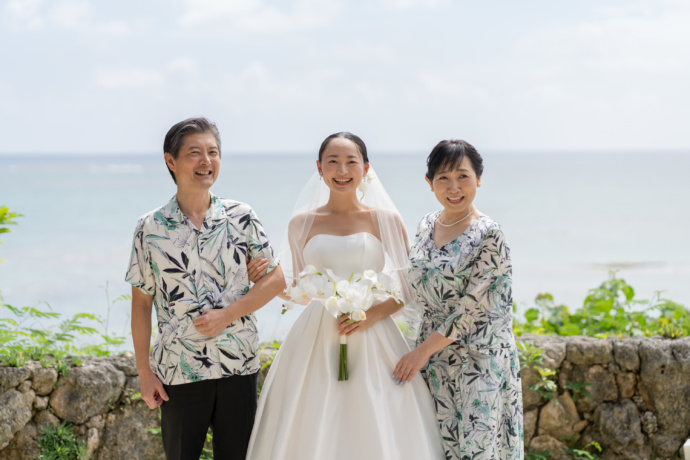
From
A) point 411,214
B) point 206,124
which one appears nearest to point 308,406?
point 206,124

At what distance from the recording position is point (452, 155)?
11.5 feet

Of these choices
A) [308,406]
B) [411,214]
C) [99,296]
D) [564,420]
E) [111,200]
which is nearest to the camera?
[308,406]

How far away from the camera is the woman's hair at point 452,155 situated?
11.5 feet

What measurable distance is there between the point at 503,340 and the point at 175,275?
5.47ft

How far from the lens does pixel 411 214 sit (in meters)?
25.9

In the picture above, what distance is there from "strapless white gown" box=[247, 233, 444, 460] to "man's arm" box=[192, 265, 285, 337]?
407 mm

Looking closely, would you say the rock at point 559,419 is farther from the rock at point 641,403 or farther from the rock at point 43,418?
the rock at point 43,418

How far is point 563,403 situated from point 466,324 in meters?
1.67

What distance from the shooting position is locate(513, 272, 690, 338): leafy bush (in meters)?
4.98

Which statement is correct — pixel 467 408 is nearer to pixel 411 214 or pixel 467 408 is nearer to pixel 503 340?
pixel 503 340

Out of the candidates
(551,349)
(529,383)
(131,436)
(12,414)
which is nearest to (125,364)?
(131,436)

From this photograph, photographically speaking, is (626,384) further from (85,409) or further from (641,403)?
(85,409)

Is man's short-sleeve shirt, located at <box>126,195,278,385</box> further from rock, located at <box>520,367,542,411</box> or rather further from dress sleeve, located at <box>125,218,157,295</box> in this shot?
rock, located at <box>520,367,542,411</box>

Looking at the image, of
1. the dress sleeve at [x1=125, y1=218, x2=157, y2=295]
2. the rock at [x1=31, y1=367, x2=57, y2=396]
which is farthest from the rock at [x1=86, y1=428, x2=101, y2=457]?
the dress sleeve at [x1=125, y1=218, x2=157, y2=295]
